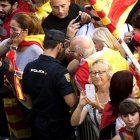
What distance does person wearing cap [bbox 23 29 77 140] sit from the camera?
5.70 meters

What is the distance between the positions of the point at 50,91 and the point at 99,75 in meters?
0.62

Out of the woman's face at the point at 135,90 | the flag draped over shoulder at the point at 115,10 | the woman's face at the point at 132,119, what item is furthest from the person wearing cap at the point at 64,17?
the woman's face at the point at 132,119

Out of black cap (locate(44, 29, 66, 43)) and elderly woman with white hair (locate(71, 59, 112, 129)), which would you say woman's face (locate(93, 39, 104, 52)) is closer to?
black cap (locate(44, 29, 66, 43))

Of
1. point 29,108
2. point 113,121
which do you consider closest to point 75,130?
point 29,108

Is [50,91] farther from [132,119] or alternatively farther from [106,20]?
[132,119]

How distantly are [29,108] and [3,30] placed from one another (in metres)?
1.28

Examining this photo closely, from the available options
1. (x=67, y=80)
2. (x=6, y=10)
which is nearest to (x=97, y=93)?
(x=67, y=80)

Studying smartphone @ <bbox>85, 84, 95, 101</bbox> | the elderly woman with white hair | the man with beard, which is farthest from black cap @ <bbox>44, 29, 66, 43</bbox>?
the man with beard

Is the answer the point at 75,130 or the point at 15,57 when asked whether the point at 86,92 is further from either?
the point at 15,57

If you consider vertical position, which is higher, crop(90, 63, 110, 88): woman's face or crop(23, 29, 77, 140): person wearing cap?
crop(90, 63, 110, 88): woman's face

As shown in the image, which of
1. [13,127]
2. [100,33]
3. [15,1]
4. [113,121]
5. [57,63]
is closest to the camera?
[113,121]

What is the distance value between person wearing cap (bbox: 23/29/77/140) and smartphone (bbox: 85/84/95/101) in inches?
15.8

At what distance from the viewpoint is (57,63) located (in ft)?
19.0

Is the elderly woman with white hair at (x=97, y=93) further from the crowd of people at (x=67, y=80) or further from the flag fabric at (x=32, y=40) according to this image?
the flag fabric at (x=32, y=40)
